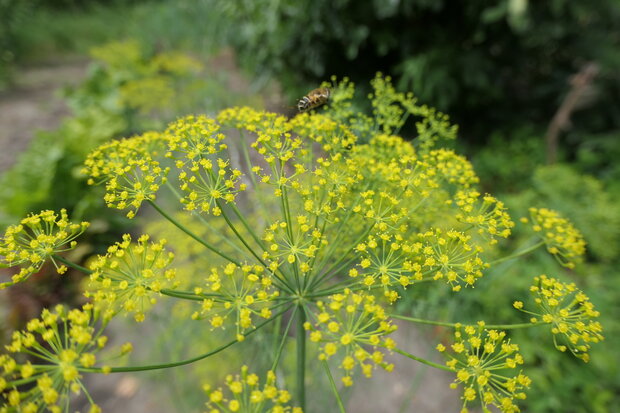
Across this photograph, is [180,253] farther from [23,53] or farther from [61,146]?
[23,53]

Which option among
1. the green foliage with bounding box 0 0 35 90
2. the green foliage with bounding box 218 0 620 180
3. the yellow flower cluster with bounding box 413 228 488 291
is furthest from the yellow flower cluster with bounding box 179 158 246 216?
the green foliage with bounding box 0 0 35 90

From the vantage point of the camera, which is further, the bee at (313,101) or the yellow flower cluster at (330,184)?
the bee at (313,101)

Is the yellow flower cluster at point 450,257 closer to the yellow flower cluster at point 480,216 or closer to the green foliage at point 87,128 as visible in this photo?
the yellow flower cluster at point 480,216

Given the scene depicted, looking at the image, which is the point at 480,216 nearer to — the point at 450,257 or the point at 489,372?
the point at 450,257

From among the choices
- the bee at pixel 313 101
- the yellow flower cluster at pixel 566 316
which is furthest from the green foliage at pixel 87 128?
the yellow flower cluster at pixel 566 316

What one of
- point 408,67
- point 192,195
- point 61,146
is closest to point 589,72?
point 408,67

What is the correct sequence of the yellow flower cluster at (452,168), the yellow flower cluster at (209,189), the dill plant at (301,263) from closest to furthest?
the dill plant at (301,263), the yellow flower cluster at (209,189), the yellow flower cluster at (452,168)
